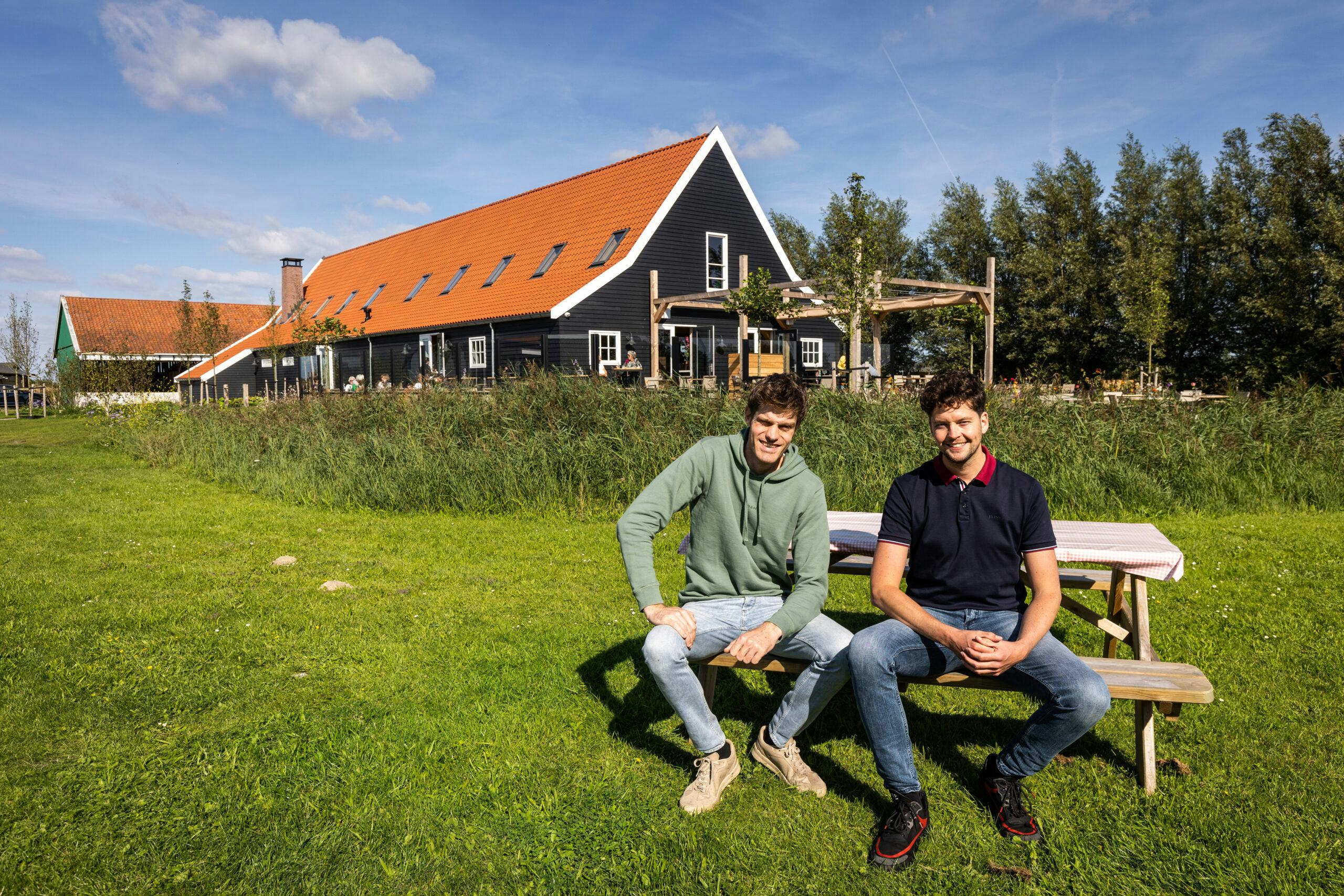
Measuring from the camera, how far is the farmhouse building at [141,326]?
42344mm

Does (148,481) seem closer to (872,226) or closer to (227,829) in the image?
(227,829)

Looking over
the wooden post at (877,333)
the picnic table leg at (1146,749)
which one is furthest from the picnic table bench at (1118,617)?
the wooden post at (877,333)

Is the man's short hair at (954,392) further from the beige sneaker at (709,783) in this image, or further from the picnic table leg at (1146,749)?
the beige sneaker at (709,783)

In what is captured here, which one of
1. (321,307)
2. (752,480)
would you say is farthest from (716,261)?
(752,480)

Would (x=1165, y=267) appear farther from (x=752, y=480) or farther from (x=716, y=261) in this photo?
(x=752, y=480)

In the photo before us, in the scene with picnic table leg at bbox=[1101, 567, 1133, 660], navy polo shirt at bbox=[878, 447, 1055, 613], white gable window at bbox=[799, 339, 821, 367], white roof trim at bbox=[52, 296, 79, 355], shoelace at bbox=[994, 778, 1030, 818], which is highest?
white roof trim at bbox=[52, 296, 79, 355]

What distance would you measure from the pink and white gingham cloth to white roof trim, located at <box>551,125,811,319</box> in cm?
1805

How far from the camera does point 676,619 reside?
10.3 feet

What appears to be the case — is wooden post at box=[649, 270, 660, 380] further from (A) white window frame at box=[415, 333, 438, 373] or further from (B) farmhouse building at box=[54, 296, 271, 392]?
(B) farmhouse building at box=[54, 296, 271, 392]

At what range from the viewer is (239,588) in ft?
19.2

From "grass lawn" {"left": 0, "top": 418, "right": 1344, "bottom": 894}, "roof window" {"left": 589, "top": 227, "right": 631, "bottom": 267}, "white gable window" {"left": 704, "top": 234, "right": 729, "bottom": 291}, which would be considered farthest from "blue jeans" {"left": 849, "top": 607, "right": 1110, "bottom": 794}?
"white gable window" {"left": 704, "top": 234, "right": 729, "bottom": 291}

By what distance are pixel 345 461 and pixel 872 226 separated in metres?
10.8

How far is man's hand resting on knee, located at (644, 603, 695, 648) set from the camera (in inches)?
123

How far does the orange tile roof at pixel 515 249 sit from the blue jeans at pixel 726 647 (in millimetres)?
19396
